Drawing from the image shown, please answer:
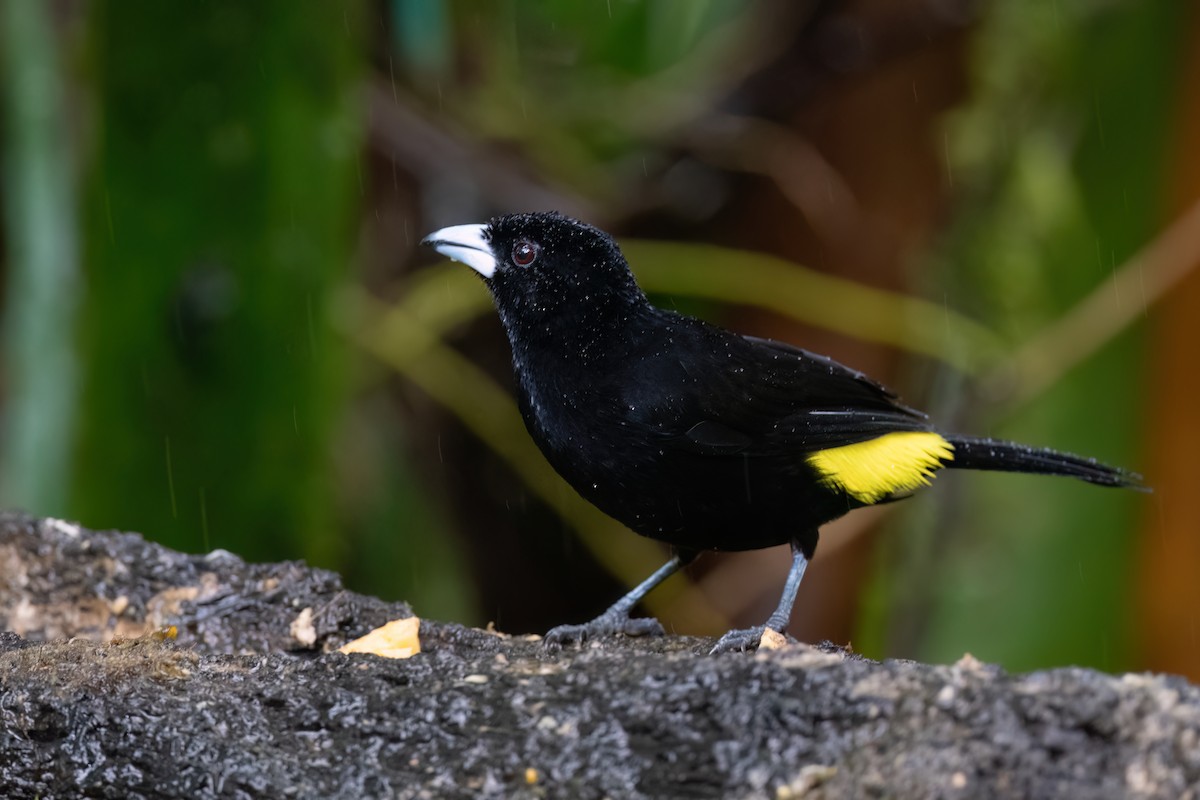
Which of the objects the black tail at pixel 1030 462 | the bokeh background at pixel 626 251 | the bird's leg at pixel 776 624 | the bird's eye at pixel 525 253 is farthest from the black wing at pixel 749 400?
the bokeh background at pixel 626 251

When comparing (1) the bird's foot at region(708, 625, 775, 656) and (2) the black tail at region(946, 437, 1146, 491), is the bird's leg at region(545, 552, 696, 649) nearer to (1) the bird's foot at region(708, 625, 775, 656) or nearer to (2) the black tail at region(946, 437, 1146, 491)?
(1) the bird's foot at region(708, 625, 775, 656)

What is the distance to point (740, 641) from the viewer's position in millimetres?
2549

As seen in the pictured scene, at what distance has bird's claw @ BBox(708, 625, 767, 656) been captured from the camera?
2.51 meters

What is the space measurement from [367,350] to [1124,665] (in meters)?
2.61

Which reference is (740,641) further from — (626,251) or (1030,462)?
(626,251)

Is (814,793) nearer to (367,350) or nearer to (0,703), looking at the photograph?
(0,703)

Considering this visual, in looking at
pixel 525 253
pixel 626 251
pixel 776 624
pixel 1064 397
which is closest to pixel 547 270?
pixel 525 253

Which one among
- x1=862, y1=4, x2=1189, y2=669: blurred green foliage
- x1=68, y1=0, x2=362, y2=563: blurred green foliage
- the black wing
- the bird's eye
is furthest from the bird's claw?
x1=862, y1=4, x2=1189, y2=669: blurred green foliage

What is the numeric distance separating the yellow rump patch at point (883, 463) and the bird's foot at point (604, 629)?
1.60ft

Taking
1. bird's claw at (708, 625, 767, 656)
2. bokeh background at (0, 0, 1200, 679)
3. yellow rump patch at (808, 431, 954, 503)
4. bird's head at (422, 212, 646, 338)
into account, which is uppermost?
bokeh background at (0, 0, 1200, 679)

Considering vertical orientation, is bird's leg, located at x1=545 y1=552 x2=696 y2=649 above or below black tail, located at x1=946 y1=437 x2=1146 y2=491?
below

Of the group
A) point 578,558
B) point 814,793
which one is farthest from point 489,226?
point 578,558

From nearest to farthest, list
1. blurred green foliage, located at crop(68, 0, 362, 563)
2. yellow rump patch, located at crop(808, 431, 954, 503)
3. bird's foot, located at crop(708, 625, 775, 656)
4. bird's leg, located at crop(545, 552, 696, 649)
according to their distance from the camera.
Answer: bird's foot, located at crop(708, 625, 775, 656) → bird's leg, located at crop(545, 552, 696, 649) → yellow rump patch, located at crop(808, 431, 954, 503) → blurred green foliage, located at crop(68, 0, 362, 563)

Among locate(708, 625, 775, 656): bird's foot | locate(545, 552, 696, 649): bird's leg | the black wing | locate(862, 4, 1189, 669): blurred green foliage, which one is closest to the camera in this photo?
locate(708, 625, 775, 656): bird's foot
